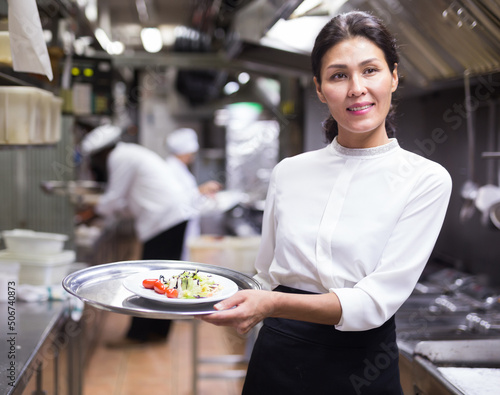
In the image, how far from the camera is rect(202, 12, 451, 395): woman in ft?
3.96

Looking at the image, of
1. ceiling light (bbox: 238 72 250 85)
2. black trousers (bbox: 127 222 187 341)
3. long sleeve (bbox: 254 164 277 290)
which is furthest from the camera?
ceiling light (bbox: 238 72 250 85)

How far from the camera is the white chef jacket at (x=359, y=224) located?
3.97 ft

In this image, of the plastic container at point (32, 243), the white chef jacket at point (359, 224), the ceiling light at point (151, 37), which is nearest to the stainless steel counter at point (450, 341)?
the white chef jacket at point (359, 224)

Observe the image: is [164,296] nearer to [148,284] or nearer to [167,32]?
[148,284]

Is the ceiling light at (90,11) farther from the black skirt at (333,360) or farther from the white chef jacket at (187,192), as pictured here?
the black skirt at (333,360)

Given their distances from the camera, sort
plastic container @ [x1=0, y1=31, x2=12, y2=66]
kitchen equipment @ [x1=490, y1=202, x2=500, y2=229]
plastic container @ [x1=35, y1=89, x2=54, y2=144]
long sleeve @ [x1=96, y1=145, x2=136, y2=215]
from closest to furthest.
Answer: plastic container @ [x1=0, y1=31, x2=12, y2=66], kitchen equipment @ [x1=490, y1=202, x2=500, y2=229], plastic container @ [x1=35, y1=89, x2=54, y2=144], long sleeve @ [x1=96, y1=145, x2=136, y2=215]

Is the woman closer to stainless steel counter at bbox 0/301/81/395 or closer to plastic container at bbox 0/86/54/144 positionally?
stainless steel counter at bbox 0/301/81/395

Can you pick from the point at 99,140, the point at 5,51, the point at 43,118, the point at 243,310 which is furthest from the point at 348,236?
the point at 99,140

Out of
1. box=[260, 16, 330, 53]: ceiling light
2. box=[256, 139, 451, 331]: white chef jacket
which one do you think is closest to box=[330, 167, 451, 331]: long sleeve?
box=[256, 139, 451, 331]: white chef jacket

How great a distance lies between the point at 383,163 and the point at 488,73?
1117 millimetres

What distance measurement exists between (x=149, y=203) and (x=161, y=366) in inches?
51.6

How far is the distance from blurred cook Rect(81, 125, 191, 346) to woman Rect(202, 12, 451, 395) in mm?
3317

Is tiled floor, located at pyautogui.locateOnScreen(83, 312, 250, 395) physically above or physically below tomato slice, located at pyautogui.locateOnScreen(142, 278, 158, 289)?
below

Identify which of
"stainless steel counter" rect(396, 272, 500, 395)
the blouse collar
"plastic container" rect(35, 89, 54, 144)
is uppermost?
"plastic container" rect(35, 89, 54, 144)
